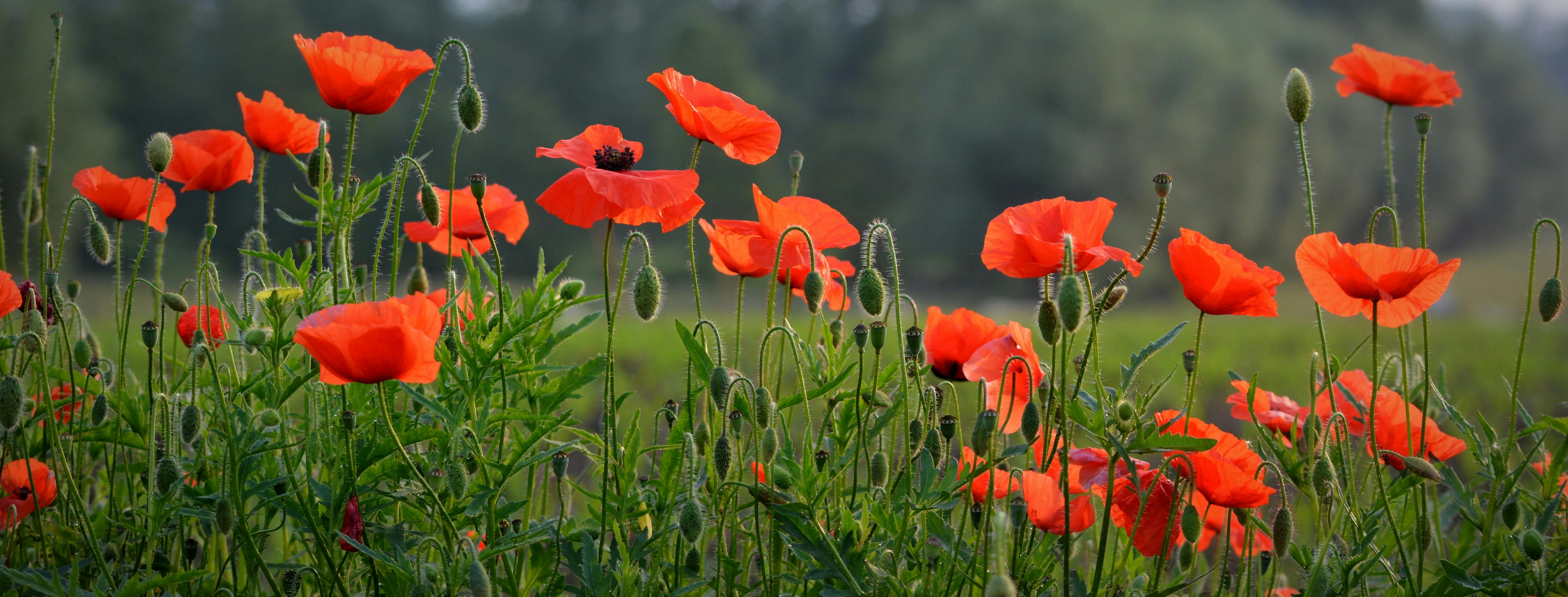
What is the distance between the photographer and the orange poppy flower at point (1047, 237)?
1095 millimetres

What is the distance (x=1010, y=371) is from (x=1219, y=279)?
264 mm

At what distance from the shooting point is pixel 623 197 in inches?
43.2

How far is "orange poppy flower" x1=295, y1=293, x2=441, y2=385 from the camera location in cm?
93

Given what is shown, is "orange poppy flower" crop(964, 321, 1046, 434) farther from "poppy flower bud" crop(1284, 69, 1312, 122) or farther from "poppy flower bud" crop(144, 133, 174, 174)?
"poppy flower bud" crop(144, 133, 174, 174)

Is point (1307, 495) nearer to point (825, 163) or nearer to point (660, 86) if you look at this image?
point (660, 86)

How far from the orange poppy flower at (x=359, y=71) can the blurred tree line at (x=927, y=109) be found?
13288mm

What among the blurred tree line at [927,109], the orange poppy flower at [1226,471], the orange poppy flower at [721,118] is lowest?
the orange poppy flower at [1226,471]

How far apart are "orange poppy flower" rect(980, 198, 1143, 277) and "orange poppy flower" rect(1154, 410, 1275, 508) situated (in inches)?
7.8

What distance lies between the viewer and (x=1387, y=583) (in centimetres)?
134

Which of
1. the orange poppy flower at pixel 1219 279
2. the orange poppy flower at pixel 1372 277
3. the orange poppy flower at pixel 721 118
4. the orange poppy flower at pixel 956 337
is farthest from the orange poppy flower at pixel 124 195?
the orange poppy flower at pixel 1372 277

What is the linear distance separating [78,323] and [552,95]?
21.1m

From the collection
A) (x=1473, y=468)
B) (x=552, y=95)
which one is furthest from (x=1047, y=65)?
(x=1473, y=468)

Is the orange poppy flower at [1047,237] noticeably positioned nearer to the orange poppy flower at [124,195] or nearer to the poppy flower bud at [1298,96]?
the poppy flower bud at [1298,96]

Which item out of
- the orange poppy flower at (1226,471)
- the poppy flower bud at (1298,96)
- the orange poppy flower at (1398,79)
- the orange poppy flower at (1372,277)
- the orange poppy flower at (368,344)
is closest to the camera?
the orange poppy flower at (368,344)
